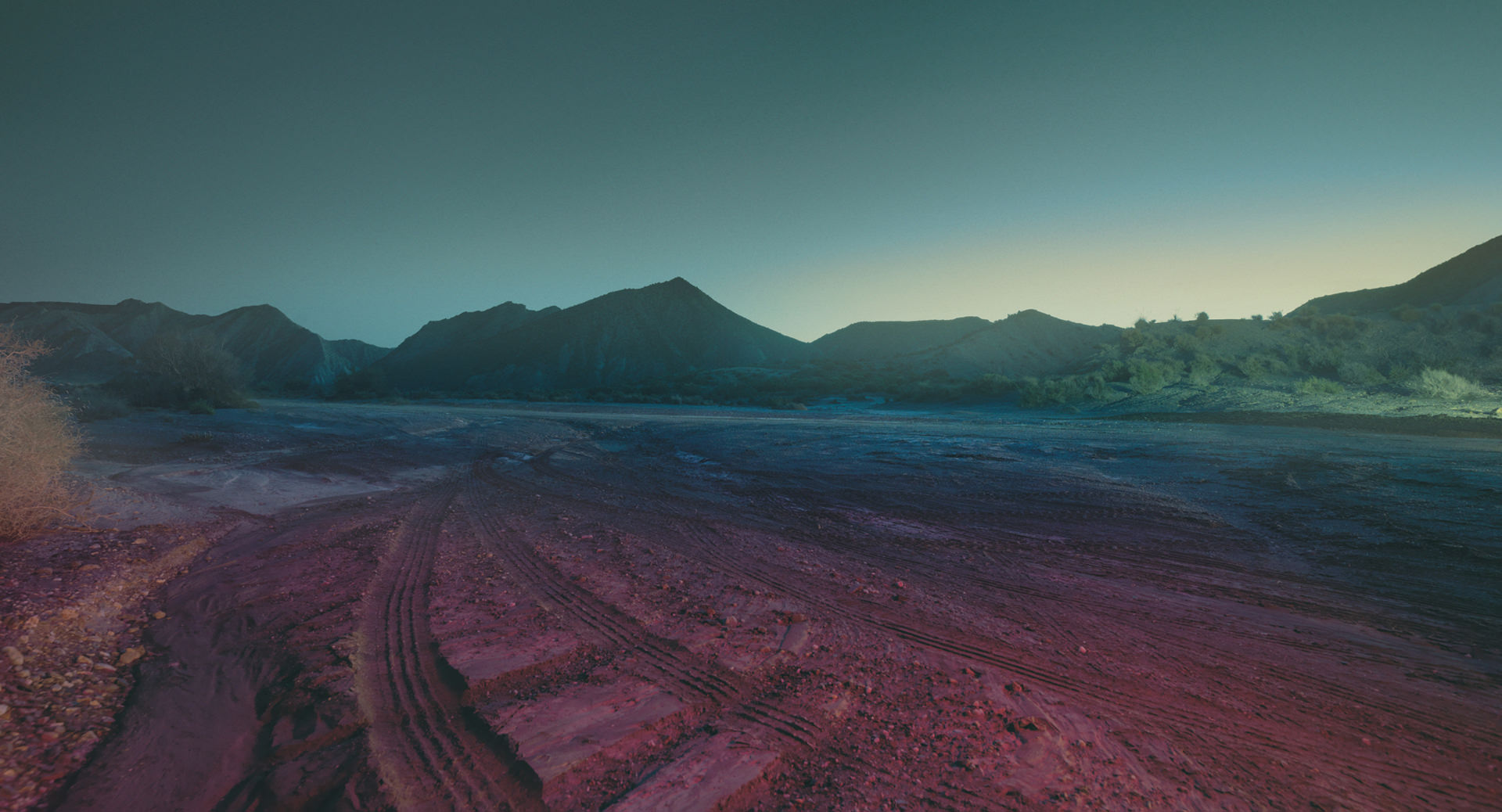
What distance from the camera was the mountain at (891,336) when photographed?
85312 mm

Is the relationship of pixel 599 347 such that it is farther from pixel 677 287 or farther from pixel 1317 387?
pixel 1317 387

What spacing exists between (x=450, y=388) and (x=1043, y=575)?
82066 millimetres

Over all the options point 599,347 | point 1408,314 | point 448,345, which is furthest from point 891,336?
point 448,345

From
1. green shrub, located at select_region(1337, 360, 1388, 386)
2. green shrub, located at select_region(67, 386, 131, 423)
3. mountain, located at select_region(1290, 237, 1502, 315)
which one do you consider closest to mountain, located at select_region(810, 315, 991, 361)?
mountain, located at select_region(1290, 237, 1502, 315)

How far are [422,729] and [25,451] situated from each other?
6.86 metres

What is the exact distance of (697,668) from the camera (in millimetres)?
3799

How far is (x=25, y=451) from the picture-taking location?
5.89m

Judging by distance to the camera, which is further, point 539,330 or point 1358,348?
point 539,330

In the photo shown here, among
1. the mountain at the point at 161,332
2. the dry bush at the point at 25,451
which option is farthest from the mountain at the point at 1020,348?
the mountain at the point at 161,332

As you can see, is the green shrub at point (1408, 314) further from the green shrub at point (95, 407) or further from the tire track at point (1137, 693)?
the green shrub at point (95, 407)

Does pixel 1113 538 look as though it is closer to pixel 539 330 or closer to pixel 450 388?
pixel 450 388

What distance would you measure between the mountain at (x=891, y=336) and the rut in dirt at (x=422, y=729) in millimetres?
80232

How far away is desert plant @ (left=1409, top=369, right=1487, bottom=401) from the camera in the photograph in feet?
60.7

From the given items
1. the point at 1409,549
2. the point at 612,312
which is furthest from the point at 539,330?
the point at 1409,549
